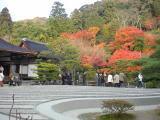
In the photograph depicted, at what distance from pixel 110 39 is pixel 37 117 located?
3560 cm

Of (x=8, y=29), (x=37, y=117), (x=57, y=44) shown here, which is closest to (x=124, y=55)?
(x=57, y=44)

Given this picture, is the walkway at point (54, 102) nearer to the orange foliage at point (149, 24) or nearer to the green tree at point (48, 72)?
the green tree at point (48, 72)

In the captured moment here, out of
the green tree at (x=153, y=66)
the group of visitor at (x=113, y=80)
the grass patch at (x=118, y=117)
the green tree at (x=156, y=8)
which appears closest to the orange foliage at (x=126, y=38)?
the group of visitor at (x=113, y=80)

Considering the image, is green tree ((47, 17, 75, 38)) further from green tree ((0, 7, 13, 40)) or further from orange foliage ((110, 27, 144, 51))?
orange foliage ((110, 27, 144, 51))

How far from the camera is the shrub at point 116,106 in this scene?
430 inches

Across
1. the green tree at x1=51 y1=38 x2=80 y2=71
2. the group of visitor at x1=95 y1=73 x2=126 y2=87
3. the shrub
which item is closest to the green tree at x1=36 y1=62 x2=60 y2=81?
the green tree at x1=51 y1=38 x2=80 y2=71

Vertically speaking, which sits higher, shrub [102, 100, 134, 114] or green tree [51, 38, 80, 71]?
green tree [51, 38, 80, 71]

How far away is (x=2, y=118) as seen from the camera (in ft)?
23.6

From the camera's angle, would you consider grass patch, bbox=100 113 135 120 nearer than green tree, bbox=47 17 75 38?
Yes

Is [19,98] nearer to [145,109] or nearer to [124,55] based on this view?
[145,109]

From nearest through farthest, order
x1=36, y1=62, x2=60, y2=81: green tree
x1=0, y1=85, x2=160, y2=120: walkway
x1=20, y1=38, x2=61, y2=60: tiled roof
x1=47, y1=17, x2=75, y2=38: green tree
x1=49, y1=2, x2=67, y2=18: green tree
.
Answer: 1. x1=0, y1=85, x2=160, y2=120: walkway
2. x1=36, y1=62, x2=60, y2=81: green tree
3. x1=20, y1=38, x2=61, y2=60: tiled roof
4. x1=47, y1=17, x2=75, y2=38: green tree
5. x1=49, y1=2, x2=67, y2=18: green tree

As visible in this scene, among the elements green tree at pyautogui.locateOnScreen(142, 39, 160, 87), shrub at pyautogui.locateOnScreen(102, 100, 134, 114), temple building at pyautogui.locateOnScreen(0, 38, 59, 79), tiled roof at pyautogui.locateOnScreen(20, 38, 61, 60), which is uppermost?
tiled roof at pyautogui.locateOnScreen(20, 38, 61, 60)

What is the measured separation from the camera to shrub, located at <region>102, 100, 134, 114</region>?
35.8 feet

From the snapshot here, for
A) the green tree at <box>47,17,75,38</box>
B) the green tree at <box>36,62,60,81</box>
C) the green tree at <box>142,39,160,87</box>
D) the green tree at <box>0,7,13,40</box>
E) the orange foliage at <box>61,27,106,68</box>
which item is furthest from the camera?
the green tree at <box>0,7,13,40</box>
